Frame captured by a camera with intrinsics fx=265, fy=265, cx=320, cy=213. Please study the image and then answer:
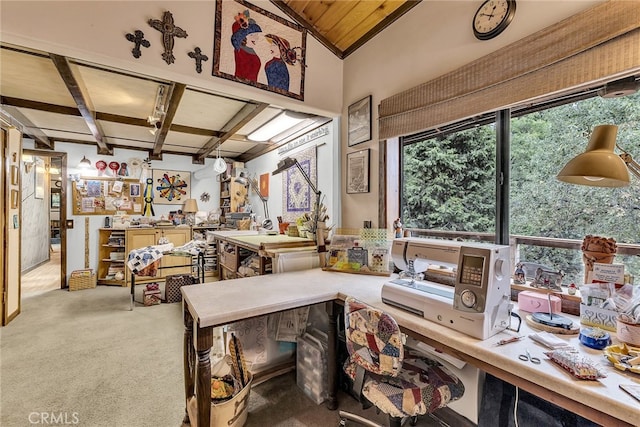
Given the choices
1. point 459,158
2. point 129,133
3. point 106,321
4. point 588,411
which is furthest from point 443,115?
point 129,133

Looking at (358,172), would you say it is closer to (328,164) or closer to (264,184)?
(328,164)

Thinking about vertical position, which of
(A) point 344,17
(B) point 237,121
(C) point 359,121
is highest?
(A) point 344,17

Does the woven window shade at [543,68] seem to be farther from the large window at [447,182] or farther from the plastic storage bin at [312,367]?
the plastic storage bin at [312,367]

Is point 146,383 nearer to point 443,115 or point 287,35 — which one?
point 443,115

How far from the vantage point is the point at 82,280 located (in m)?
4.14

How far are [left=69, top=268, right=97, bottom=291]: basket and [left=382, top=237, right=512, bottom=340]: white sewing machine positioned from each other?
16.4ft

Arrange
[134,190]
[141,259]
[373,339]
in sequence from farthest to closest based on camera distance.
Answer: [134,190], [141,259], [373,339]

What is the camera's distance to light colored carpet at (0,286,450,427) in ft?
5.30

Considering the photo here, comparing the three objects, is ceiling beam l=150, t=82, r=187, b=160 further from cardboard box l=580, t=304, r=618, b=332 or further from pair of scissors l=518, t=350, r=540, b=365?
cardboard box l=580, t=304, r=618, b=332

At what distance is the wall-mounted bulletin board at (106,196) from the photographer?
4426mm

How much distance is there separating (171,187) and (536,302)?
5570mm

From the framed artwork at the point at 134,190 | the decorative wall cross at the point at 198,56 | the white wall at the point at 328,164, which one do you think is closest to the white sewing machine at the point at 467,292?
the white wall at the point at 328,164

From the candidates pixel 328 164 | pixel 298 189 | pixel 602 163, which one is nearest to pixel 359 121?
pixel 328 164

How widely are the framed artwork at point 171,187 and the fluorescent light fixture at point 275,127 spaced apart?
2169 millimetres
